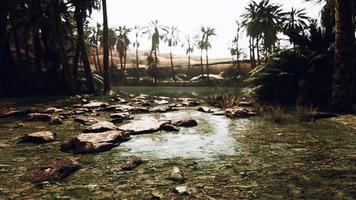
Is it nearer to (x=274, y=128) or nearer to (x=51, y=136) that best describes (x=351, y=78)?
(x=274, y=128)

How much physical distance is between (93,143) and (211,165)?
2.34m

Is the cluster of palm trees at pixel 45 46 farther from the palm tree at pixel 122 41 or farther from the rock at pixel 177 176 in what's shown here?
the palm tree at pixel 122 41

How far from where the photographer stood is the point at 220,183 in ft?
14.2

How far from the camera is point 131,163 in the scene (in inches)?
203

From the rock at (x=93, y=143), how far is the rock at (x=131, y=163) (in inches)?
39.4

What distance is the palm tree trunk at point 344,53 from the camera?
421 inches

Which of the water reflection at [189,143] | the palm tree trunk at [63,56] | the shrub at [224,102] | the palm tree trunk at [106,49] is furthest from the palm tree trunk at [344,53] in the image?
the palm tree trunk at [106,49]

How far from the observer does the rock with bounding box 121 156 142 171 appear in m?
5.03

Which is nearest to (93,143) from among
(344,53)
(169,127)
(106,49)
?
(169,127)

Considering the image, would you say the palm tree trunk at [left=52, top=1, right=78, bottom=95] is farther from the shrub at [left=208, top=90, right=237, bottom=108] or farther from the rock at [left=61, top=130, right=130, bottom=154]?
the rock at [left=61, top=130, right=130, bottom=154]

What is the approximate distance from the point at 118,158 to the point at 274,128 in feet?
14.4

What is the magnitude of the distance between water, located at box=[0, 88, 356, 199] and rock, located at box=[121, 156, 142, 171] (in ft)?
0.35

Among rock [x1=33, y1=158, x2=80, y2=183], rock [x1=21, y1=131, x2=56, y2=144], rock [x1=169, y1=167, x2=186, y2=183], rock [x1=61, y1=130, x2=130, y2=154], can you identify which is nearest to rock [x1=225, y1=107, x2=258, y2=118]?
rock [x1=61, y1=130, x2=130, y2=154]

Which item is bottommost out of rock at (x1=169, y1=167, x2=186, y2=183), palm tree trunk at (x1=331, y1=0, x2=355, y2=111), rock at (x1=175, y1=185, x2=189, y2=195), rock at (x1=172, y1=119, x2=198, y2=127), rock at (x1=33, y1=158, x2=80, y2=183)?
rock at (x1=175, y1=185, x2=189, y2=195)
